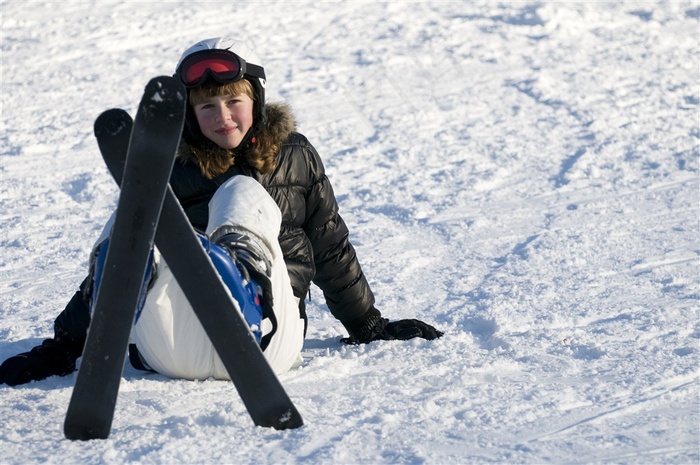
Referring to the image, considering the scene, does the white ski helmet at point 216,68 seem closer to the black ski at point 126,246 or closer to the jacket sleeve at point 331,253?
the jacket sleeve at point 331,253

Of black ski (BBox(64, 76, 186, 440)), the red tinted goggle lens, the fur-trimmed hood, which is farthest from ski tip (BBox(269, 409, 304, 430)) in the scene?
the red tinted goggle lens

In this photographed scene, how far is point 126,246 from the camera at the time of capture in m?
2.14

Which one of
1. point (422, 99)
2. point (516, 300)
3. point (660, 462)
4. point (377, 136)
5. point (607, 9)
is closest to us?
point (660, 462)

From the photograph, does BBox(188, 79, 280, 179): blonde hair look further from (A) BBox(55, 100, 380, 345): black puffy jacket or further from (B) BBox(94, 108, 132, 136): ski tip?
(B) BBox(94, 108, 132, 136): ski tip

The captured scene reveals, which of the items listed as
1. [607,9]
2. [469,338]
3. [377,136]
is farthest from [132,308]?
[607,9]

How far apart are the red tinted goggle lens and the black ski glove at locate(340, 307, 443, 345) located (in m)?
0.92

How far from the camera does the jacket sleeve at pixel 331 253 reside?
10.5 feet

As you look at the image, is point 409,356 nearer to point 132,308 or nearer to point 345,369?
point 345,369

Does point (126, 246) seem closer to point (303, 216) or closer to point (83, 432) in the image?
point (83, 432)

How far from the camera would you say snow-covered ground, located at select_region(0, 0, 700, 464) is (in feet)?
7.55

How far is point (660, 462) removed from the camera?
2047mm

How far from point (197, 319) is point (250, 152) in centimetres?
84

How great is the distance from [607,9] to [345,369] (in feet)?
21.9

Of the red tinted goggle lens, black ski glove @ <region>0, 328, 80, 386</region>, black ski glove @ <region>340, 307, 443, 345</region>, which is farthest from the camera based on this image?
black ski glove @ <region>340, 307, 443, 345</region>
